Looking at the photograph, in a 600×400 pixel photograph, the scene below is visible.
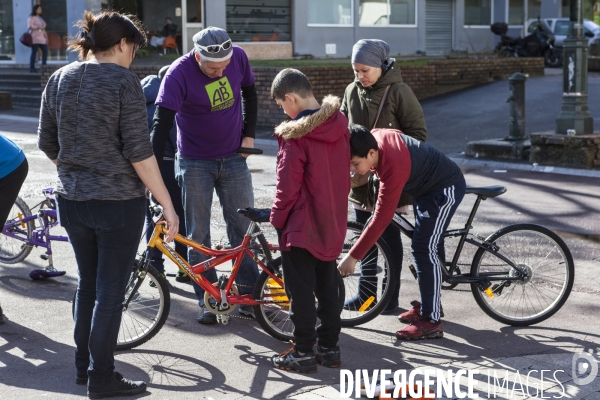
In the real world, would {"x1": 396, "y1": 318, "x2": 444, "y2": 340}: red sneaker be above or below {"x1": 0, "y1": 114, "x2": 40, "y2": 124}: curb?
below

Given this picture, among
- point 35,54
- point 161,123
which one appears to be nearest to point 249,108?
point 161,123

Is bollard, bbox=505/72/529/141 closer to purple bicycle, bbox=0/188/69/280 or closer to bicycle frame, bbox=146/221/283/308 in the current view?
purple bicycle, bbox=0/188/69/280

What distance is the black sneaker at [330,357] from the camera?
16.0 feet

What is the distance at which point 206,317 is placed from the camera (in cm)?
570

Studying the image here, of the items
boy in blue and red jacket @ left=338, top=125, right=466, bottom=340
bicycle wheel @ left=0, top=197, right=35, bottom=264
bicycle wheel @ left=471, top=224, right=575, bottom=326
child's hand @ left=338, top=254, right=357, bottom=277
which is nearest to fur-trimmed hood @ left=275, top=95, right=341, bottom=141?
boy in blue and red jacket @ left=338, top=125, right=466, bottom=340

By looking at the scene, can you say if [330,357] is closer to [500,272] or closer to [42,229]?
[500,272]

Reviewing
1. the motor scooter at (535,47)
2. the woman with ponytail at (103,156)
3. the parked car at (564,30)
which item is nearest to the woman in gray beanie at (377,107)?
the woman with ponytail at (103,156)

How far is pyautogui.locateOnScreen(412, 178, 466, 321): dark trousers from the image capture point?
5305 millimetres

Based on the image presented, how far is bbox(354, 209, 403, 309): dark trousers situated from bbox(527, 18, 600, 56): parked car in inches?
1034

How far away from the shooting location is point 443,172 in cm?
531

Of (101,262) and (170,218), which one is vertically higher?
(170,218)

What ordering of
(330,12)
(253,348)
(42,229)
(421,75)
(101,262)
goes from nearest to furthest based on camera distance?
1. (101,262)
2. (253,348)
3. (42,229)
4. (421,75)
5. (330,12)

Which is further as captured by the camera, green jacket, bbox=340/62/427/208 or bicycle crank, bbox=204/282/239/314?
green jacket, bbox=340/62/427/208

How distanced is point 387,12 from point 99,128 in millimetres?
26224
